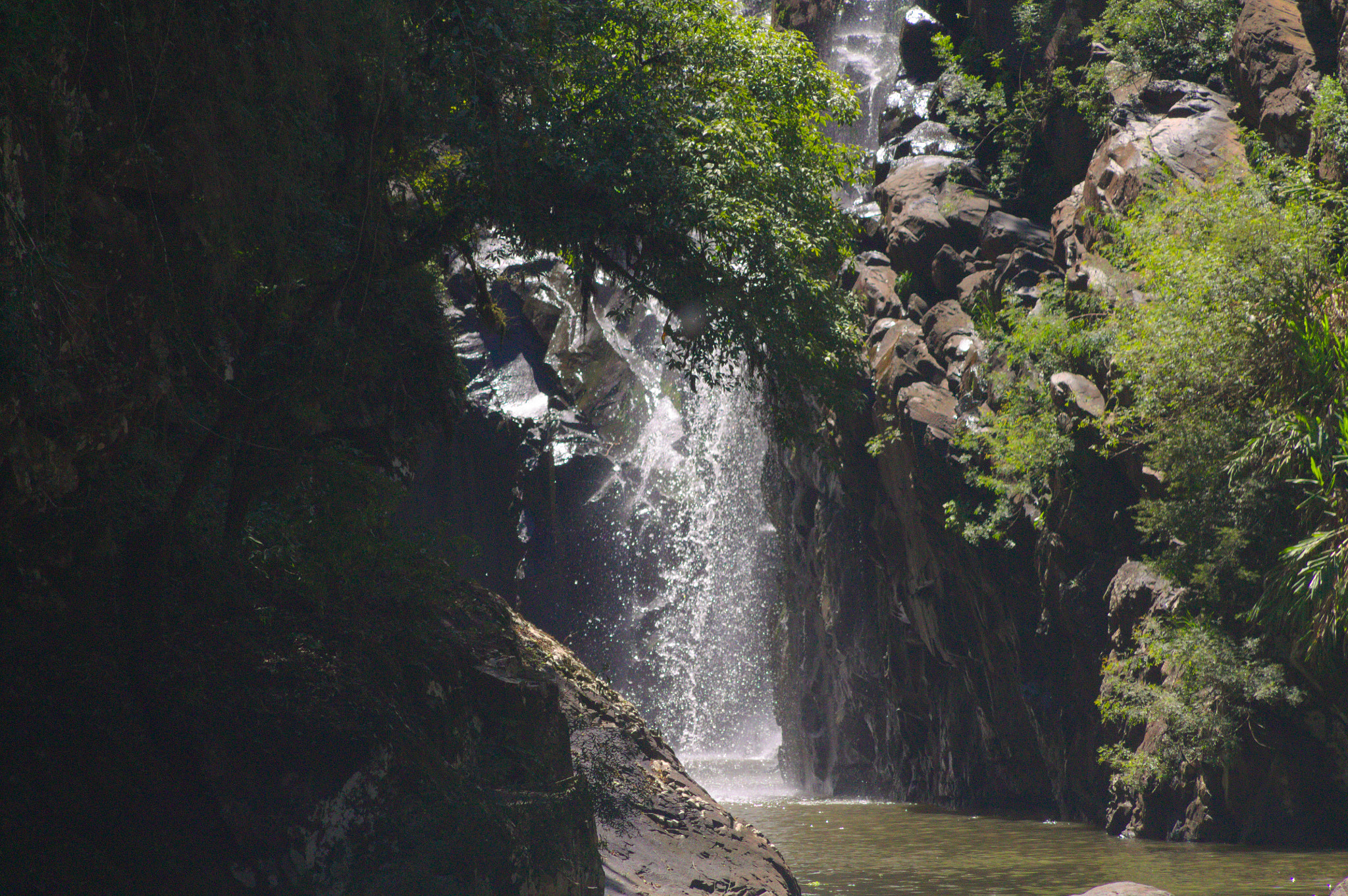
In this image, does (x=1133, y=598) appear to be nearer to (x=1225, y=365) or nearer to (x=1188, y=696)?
(x=1188, y=696)

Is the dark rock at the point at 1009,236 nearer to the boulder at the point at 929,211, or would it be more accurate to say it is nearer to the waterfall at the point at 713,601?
the boulder at the point at 929,211

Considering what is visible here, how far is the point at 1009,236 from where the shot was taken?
22.6 m

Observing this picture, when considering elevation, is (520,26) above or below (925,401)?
above

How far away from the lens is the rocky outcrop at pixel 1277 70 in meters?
17.3

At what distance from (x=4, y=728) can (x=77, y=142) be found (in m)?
3.82

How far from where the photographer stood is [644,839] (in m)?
10.9

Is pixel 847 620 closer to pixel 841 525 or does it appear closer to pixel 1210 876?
pixel 841 525

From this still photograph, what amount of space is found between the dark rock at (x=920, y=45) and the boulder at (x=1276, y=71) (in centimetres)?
979

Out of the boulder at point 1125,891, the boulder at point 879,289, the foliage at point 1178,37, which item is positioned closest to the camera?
the boulder at point 1125,891

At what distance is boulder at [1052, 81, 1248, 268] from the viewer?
18.5 m

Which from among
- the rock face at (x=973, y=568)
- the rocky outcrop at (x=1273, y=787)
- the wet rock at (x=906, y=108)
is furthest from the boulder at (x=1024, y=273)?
the rocky outcrop at (x=1273, y=787)

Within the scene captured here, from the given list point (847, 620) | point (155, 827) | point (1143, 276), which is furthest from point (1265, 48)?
point (155, 827)

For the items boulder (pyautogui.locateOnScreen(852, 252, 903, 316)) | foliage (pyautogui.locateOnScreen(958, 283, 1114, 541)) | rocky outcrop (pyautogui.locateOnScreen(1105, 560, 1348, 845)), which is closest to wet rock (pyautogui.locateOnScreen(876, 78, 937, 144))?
boulder (pyautogui.locateOnScreen(852, 252, 903, 316))

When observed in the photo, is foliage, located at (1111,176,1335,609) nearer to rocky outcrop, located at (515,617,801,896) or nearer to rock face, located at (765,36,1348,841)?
rock face, located at (765,36,1348,841)
